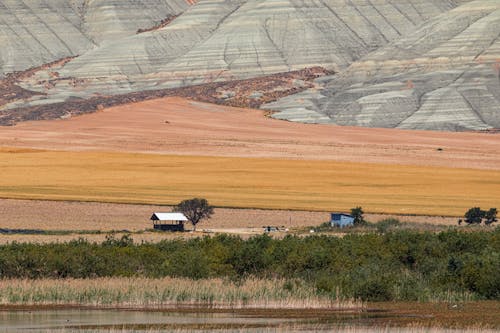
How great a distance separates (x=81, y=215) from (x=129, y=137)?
70465 mm

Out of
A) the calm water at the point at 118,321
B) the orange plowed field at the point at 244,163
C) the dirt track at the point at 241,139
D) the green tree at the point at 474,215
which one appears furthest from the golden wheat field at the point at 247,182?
the calm water at the point at 118,321

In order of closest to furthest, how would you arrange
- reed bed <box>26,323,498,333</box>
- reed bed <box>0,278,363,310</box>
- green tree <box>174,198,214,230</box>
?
reed bed <box>26,323,498,333</box>, reed bed <box>0,278,363,310</box>, green tree <box>174,198,214,230</box>

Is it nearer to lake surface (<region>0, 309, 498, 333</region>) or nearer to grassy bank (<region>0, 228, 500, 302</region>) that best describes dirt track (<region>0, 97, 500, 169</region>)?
grassy bank (<region>0, 228, 500, 302</region>)

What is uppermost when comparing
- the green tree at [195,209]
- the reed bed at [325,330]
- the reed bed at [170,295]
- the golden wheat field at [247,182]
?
the golden wheat field at [247,182]

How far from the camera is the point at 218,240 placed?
58.3 m

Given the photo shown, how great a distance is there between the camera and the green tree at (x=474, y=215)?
7962 centimetres

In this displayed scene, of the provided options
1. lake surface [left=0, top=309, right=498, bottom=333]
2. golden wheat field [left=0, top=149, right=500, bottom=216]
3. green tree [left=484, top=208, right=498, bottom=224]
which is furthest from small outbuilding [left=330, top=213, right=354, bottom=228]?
lake surface [left=0, top=309, right=498, bottom=333]

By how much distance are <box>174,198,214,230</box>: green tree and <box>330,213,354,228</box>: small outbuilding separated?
7.84m

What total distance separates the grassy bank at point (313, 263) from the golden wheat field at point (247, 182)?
29.7 metres

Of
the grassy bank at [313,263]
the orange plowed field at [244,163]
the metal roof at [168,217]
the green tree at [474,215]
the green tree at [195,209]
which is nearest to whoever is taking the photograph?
the grassy bank at [313,263]

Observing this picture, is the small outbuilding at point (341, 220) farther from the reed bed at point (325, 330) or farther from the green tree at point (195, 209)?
the reed bed at point (325, 330)

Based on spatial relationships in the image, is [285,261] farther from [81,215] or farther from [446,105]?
[446,105]

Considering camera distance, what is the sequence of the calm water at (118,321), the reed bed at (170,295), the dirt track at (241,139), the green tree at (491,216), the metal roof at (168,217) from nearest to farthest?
1. the calm water at (118,321)
2. the reed bed at (170,295)
3. the metal roof at (168,217)
4. the green tree at (491,216)
5. the dirt track at (241,139)

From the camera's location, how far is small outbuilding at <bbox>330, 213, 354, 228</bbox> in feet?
256
